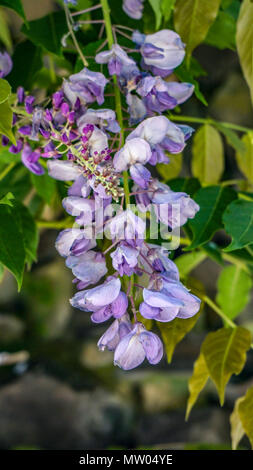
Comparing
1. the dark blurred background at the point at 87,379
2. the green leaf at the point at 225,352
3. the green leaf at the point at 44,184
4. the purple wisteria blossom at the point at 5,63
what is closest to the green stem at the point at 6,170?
the green leaf at the point at 44,184

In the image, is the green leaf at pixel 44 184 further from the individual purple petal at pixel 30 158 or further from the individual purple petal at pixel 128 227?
the individual purple petal at pixel 128 227

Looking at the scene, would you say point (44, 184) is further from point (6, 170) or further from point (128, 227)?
point (128, 227)

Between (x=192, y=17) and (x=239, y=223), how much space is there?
0.15 meters

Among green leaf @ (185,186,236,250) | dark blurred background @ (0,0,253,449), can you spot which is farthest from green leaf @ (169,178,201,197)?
dark blurred background @ (0,0,253,449)

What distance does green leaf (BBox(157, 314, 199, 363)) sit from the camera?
40 cm

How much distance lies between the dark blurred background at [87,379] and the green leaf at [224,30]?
1.66 m

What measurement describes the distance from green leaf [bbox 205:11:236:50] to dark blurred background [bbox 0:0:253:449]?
166 centimetres

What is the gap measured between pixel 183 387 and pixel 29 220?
6.98 feet

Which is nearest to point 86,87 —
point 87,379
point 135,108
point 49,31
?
point 135,108

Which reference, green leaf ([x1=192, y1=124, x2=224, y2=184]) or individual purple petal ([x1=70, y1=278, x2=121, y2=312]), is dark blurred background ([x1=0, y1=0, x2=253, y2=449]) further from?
individual purple petal ([x1=70, y1=278, x2=121, y2=312])

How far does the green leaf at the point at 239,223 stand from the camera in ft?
1.15

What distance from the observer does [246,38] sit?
0.36 meters

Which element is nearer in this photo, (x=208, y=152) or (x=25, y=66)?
(x=25, y=66)

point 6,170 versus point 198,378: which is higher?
point 6,170
